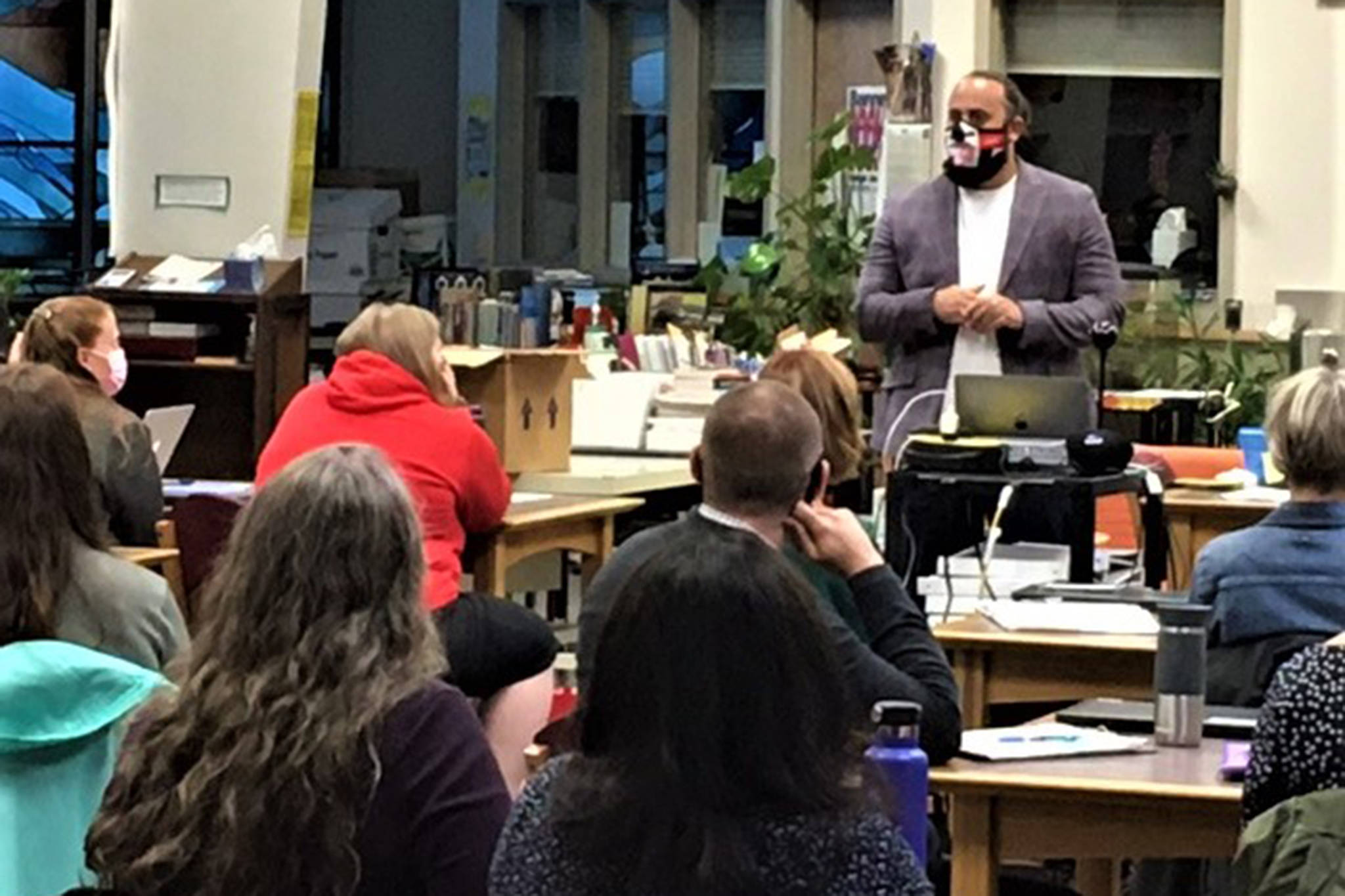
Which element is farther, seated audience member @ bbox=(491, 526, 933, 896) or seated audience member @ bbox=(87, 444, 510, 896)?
seated audience member @ bbox=(87, 444, 510, 896)

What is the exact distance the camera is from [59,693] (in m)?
3.61

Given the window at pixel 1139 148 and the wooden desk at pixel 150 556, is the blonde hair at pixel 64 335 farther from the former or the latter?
the window at pixel 1139 148

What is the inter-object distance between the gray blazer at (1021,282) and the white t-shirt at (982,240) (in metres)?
0.02

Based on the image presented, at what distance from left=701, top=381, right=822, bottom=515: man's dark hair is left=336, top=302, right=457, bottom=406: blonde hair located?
99.1 inches

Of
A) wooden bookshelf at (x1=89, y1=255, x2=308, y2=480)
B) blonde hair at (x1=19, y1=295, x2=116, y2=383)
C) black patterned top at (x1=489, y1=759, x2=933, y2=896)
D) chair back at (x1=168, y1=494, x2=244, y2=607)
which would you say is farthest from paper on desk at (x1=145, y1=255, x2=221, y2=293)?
black patterned top at (x1=489, y1=759, x2=933, y2=896)

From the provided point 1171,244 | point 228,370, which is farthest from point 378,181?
point 1171,244

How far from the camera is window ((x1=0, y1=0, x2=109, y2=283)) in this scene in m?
15.6

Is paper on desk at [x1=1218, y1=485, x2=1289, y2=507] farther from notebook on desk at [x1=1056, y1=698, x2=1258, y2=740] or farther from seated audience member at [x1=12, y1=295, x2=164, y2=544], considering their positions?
seated audience member at [x1=12, y1=295, x2=164, y2=544]

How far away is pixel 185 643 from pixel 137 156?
681 centimetres

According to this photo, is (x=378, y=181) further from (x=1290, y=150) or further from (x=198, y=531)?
(x=198, y=531)

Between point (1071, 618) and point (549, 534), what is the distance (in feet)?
8.71

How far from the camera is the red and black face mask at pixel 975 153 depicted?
22.8 ft

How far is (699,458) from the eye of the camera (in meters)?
4.29

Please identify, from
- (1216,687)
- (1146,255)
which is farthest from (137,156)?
(1216,687)
